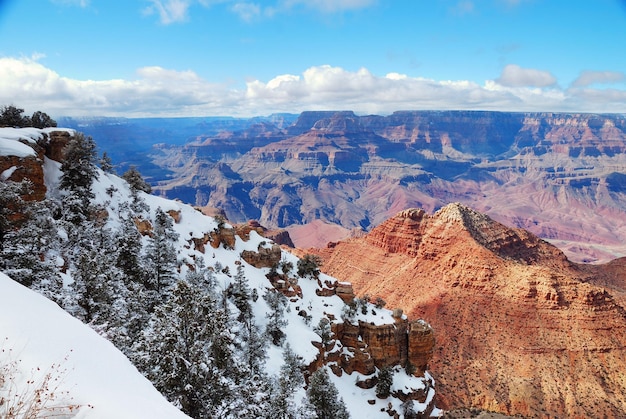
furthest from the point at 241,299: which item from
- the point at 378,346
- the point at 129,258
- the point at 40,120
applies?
the point at 40,120

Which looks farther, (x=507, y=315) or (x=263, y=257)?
(x=507, y=315)

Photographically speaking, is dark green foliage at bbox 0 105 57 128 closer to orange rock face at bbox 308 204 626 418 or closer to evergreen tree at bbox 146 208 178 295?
evergreen tree at bbox 146 208 178 295

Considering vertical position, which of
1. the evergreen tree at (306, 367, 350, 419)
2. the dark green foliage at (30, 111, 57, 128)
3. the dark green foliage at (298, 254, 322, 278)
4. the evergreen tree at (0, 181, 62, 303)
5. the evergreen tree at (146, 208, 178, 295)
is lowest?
the evergreen tree at (306, 367, 350, 419)

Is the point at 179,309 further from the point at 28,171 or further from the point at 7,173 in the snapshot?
the point at 28,171

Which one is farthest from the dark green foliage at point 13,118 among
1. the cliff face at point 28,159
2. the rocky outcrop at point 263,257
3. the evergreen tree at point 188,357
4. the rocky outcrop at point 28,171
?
the evergreen tree at point 188,357

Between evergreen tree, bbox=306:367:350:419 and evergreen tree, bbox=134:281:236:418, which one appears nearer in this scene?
evergreen tree, bbox=134:281:236:418

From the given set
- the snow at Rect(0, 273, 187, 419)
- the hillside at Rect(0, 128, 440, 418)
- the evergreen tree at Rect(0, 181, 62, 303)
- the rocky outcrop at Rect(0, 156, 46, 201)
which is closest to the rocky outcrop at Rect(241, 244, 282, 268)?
the hillside at Rect(0, 128, 440, 418)
